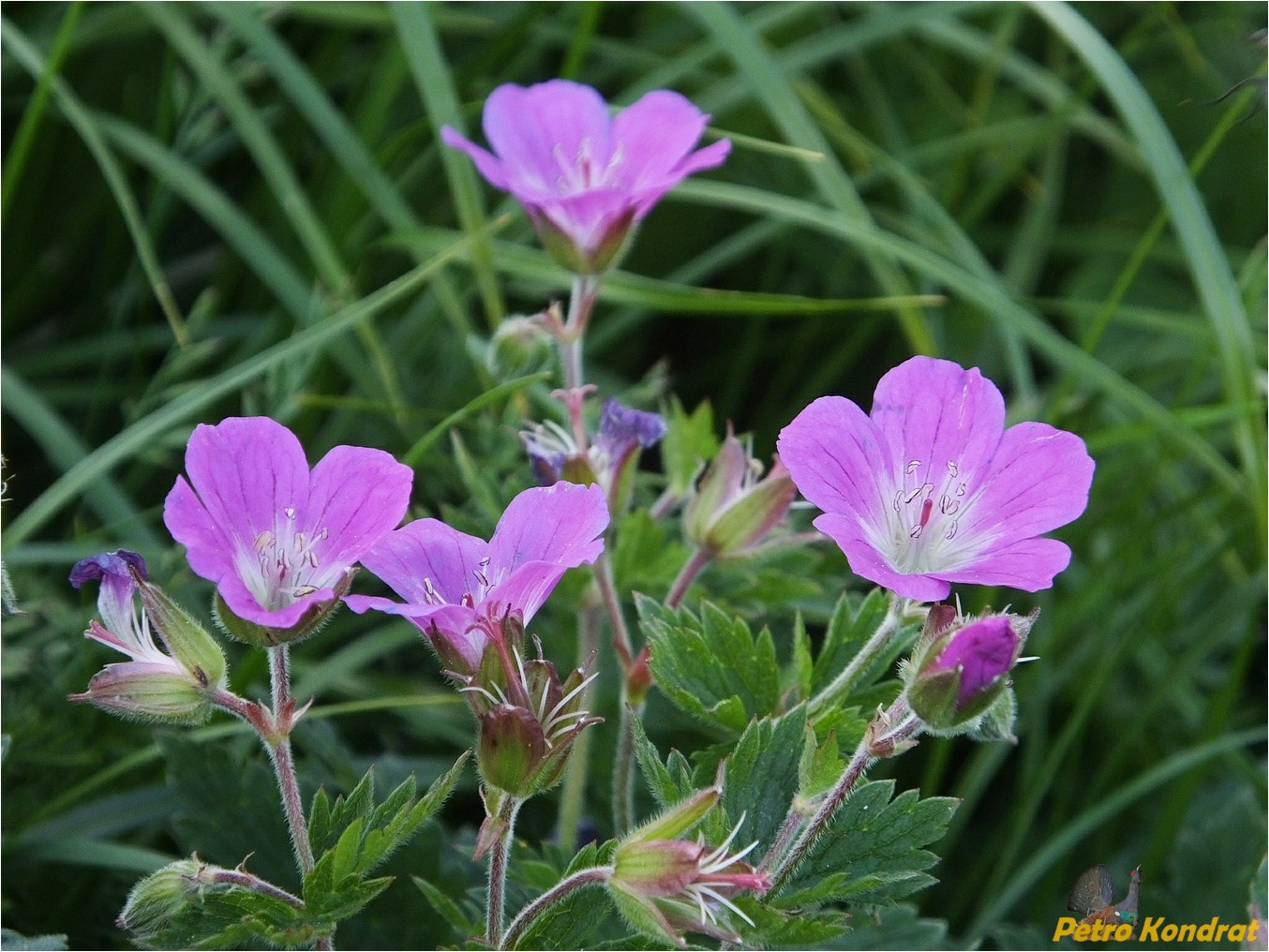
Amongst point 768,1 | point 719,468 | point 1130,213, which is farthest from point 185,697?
point 1130,213

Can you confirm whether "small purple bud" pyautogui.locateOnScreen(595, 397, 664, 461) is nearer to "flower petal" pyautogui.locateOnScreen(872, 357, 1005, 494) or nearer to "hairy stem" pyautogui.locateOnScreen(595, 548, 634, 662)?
"hairy stem" pyautogui.locateOnScreen(595, 548, 634, 662)

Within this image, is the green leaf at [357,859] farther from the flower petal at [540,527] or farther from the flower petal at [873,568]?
the flower petal at [873,568]

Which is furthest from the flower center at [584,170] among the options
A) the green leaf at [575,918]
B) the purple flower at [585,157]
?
the green leaf at [575,918]

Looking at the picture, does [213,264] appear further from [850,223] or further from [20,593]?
[850,223]

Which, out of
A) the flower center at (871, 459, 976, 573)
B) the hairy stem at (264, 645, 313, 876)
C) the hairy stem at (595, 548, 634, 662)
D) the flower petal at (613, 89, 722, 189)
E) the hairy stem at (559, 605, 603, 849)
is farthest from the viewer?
the flower petal at (613, 89, 722, 189)

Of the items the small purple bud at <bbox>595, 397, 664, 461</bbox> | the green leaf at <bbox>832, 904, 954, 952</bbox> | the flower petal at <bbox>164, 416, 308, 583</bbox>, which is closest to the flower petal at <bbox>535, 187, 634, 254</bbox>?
the small purple bud at <bbox>595, 397, 664, 461</bbox>

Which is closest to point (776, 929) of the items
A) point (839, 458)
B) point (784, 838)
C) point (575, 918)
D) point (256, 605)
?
point (784, 838)
